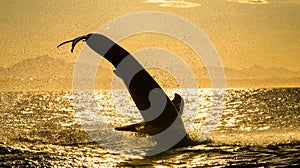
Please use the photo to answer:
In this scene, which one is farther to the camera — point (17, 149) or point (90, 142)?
point (90, 142)

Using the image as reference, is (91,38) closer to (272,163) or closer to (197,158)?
(197,158)

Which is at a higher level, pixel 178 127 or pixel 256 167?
pixel 178 127

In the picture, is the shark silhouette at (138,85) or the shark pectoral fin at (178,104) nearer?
the shark silhouette at (138,85)

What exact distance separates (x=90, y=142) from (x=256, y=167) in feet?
42.2

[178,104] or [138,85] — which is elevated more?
[138,85]

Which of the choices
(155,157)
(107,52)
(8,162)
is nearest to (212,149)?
(155,157)

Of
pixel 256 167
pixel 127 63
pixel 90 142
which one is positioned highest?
pixel 127 63

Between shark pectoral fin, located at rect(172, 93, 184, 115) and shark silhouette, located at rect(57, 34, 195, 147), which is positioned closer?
shark silhouette, located at rect(57, 34, 195, 147)

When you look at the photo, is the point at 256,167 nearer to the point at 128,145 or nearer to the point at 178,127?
the point at 178,127

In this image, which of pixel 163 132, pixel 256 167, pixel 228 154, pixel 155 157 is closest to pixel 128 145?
pixel 163 132

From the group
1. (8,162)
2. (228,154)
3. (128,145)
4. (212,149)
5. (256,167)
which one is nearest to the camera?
(256,167)

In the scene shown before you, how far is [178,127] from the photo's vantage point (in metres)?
27.6

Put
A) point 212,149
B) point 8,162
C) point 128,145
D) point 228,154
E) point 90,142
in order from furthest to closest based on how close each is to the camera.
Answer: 1. point 90,142
2. point 128,145
3. point 212,149
4. point 228,154
5. point 8,162

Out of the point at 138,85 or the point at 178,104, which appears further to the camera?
the point at 178,104
